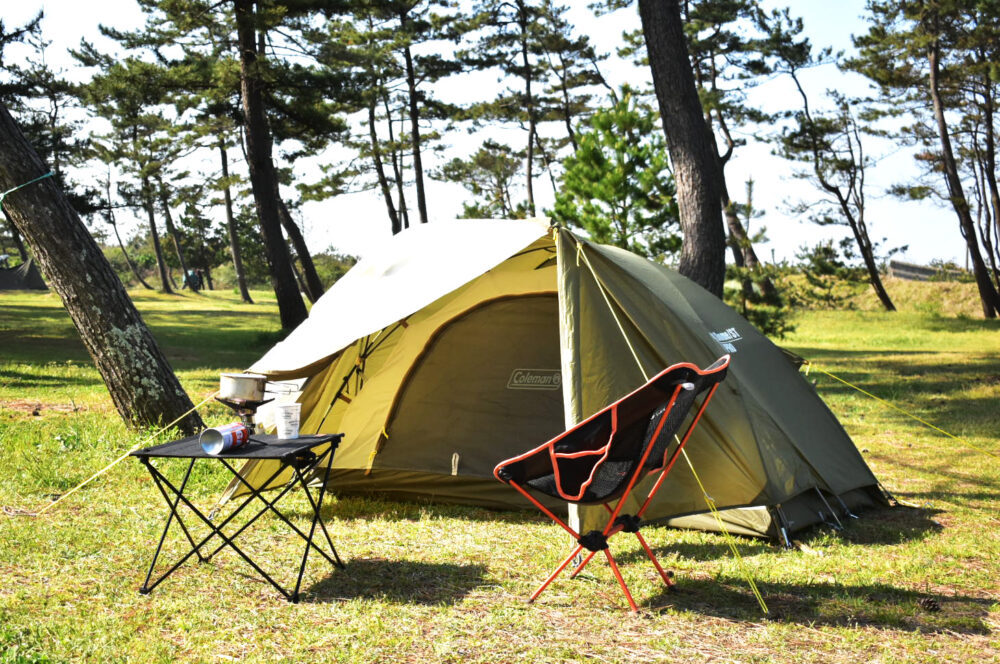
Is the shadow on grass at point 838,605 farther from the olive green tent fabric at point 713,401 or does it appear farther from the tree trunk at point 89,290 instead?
the tree trunk at point 89,290

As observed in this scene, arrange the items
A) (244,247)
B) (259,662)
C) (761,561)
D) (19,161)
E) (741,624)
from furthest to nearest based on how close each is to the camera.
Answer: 1. (244,247)
2. (19,161)
3. (761,561)
4. (741,624)
5. (259,662)

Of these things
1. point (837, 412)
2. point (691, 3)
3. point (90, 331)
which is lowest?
point (837, 412)

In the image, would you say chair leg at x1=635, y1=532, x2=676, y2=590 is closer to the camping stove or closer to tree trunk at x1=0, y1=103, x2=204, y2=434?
the camping stove

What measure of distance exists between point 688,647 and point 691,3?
16729 mm

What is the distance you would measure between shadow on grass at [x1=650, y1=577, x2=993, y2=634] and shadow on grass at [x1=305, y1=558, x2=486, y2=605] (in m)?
0.77

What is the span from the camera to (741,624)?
2904 millimetres

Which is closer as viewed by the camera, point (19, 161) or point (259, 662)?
point (259, 662)

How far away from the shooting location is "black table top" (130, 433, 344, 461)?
309 centimetres

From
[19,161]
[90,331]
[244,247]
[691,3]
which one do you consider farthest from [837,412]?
[244,247]

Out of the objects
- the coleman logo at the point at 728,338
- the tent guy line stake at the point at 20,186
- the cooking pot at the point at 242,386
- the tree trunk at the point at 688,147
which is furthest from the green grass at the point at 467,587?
the tree trunk at the point at 688,147

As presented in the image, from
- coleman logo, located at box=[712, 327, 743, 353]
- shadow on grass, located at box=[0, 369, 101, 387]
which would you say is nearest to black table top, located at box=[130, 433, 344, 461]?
coleman logo, located at box=[712, 327, 743, 353]

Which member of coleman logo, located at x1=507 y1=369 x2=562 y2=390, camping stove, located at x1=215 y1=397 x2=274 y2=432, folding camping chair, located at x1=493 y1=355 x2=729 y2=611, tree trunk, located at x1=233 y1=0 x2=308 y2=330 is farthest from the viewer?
tree trunk, located at x1=233 y1=0 x2=308 y2=330

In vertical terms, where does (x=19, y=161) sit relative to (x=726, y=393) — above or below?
above

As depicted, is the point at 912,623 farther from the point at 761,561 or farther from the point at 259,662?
the point at 259,662
